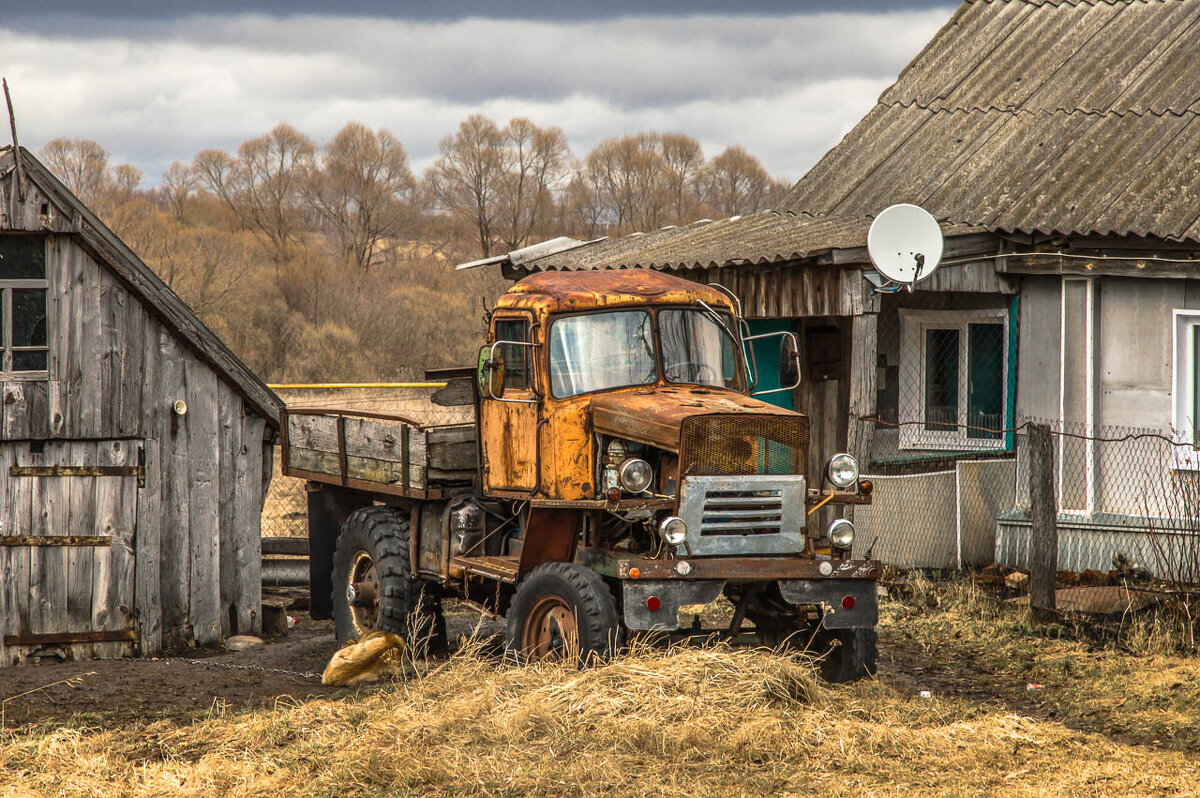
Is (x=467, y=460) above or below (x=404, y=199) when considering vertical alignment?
below

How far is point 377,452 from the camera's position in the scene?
34.7ft

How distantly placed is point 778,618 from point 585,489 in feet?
4.87

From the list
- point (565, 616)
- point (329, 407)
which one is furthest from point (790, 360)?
point (329, 407)

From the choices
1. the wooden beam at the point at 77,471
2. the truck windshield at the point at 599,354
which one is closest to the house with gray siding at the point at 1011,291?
the truck windshield at the point at 599,354

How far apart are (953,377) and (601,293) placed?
6290 mm

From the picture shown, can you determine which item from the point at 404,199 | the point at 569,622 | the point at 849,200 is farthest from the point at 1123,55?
the point at 404,199

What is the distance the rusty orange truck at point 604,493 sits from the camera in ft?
27.0

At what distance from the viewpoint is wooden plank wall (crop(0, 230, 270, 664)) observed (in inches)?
424

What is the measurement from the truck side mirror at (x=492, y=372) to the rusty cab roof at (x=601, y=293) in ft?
1.16

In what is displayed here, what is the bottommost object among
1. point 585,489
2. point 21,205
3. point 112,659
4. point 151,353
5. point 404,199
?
point 112,659

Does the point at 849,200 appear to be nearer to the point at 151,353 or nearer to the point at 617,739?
the point at 151,353

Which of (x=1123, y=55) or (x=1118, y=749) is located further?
(x=1123, y=55)

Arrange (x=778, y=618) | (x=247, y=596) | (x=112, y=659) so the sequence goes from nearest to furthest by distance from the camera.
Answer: (x=778, y=618) < (x=112, y=659) < (x=247, y=596)

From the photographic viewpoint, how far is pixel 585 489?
8938 mm
